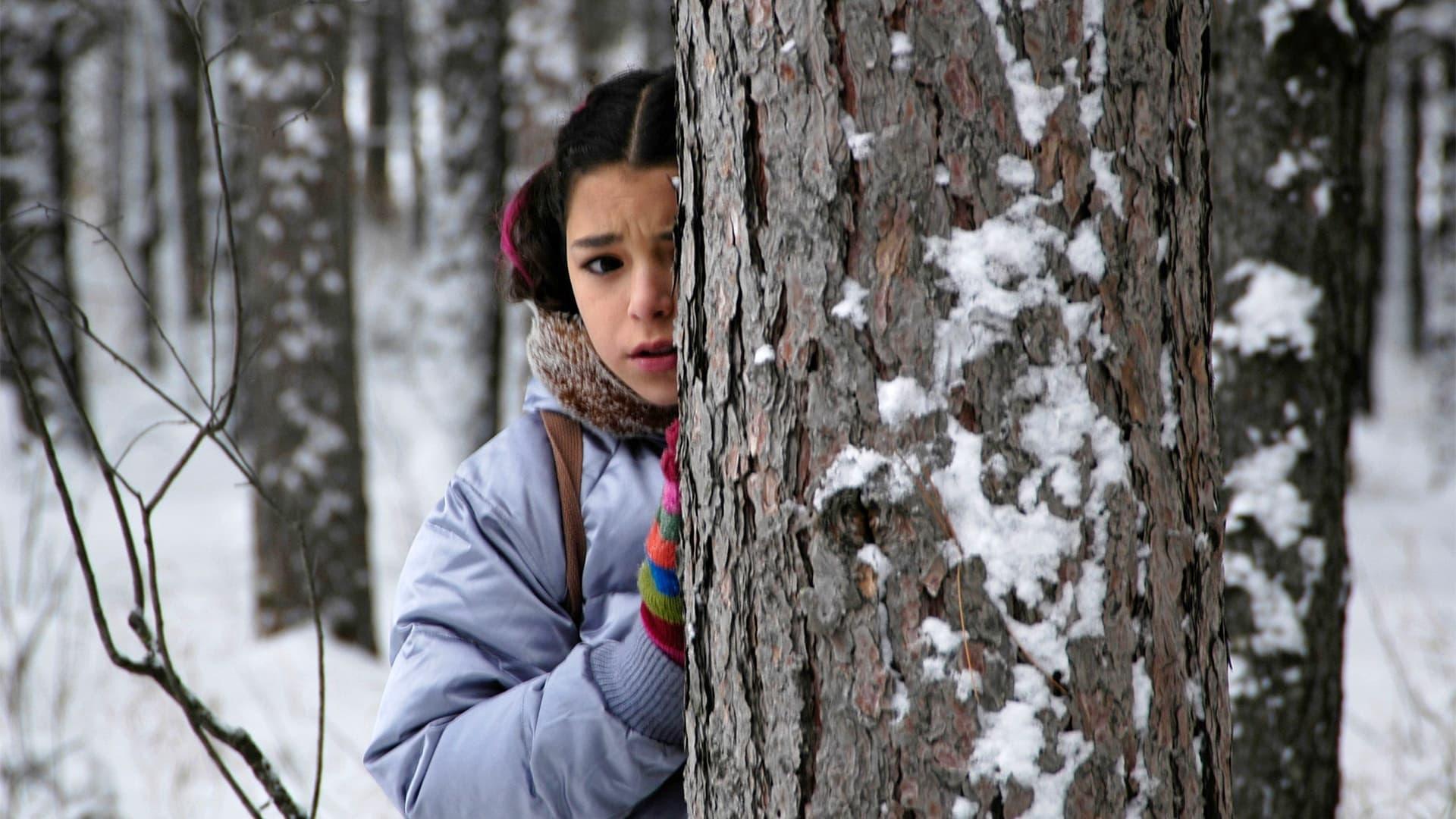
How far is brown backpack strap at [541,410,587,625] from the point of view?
4.94 ft

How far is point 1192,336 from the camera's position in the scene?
109 centimetres

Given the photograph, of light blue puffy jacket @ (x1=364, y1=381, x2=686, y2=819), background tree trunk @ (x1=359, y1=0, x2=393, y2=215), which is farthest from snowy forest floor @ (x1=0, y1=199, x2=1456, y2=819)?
background tree trunk @ (x1=359, y1=0, x2=393, y2=215)

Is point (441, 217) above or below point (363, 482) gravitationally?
above

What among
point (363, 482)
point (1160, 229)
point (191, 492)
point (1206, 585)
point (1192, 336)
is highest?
point (1160, 229)

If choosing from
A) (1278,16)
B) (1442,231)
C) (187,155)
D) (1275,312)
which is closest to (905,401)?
(1275,312)

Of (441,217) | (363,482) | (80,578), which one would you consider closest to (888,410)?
(363,482)

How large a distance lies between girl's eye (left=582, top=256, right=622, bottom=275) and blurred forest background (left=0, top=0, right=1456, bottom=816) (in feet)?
1.52

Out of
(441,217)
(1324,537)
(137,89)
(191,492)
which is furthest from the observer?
(137,89)

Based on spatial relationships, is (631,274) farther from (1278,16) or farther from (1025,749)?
(1278,16)

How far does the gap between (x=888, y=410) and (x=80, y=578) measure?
630cm

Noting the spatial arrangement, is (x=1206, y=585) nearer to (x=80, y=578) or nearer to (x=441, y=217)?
(x=80, y=578)

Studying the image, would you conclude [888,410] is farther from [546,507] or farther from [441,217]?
[441,217]

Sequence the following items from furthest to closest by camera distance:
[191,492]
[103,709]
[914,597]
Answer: [191,492], [103,709], [914,597]

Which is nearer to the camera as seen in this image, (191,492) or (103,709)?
(103,709)
